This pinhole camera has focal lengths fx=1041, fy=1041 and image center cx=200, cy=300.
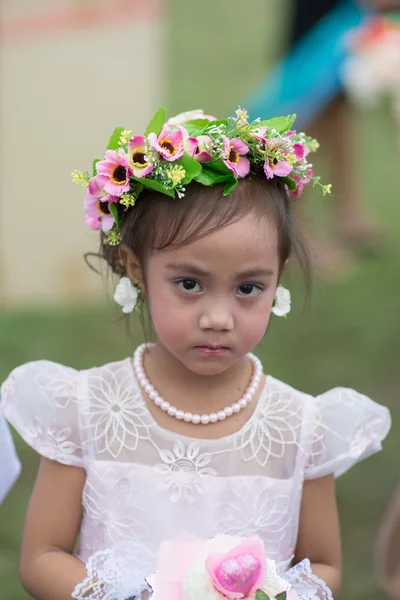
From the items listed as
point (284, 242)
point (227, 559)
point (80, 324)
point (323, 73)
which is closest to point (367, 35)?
point (323, 73)

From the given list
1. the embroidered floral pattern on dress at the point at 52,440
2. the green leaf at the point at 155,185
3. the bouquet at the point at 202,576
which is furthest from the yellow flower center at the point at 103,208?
the bouquet at the point at 202,576

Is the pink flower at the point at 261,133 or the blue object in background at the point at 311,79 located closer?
the pink flower at the point at 261,133

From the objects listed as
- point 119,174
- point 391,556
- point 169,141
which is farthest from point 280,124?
point 391,556

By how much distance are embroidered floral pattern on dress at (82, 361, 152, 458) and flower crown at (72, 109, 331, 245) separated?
1.12 feet

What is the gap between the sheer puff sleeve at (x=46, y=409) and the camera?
2387 mm

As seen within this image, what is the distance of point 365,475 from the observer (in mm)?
4559

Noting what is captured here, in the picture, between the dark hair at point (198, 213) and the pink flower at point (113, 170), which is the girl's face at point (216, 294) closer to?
the dark hair at point (198, 213)

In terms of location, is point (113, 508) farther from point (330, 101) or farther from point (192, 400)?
point (330, 101)

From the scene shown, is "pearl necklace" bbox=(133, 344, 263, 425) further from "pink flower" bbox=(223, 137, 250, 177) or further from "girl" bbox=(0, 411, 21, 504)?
"pink flower" bbox=(223, 137, 250, 177)

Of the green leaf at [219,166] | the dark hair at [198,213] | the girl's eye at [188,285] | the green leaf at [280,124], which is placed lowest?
the girl's eye at [188,285]

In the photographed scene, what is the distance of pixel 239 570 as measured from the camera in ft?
6.42

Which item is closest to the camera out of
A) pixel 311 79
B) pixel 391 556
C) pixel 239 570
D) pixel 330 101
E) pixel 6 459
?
pixel 239 570

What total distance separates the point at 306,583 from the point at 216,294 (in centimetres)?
69

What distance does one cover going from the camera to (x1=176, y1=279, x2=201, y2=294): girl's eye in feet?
7.35
